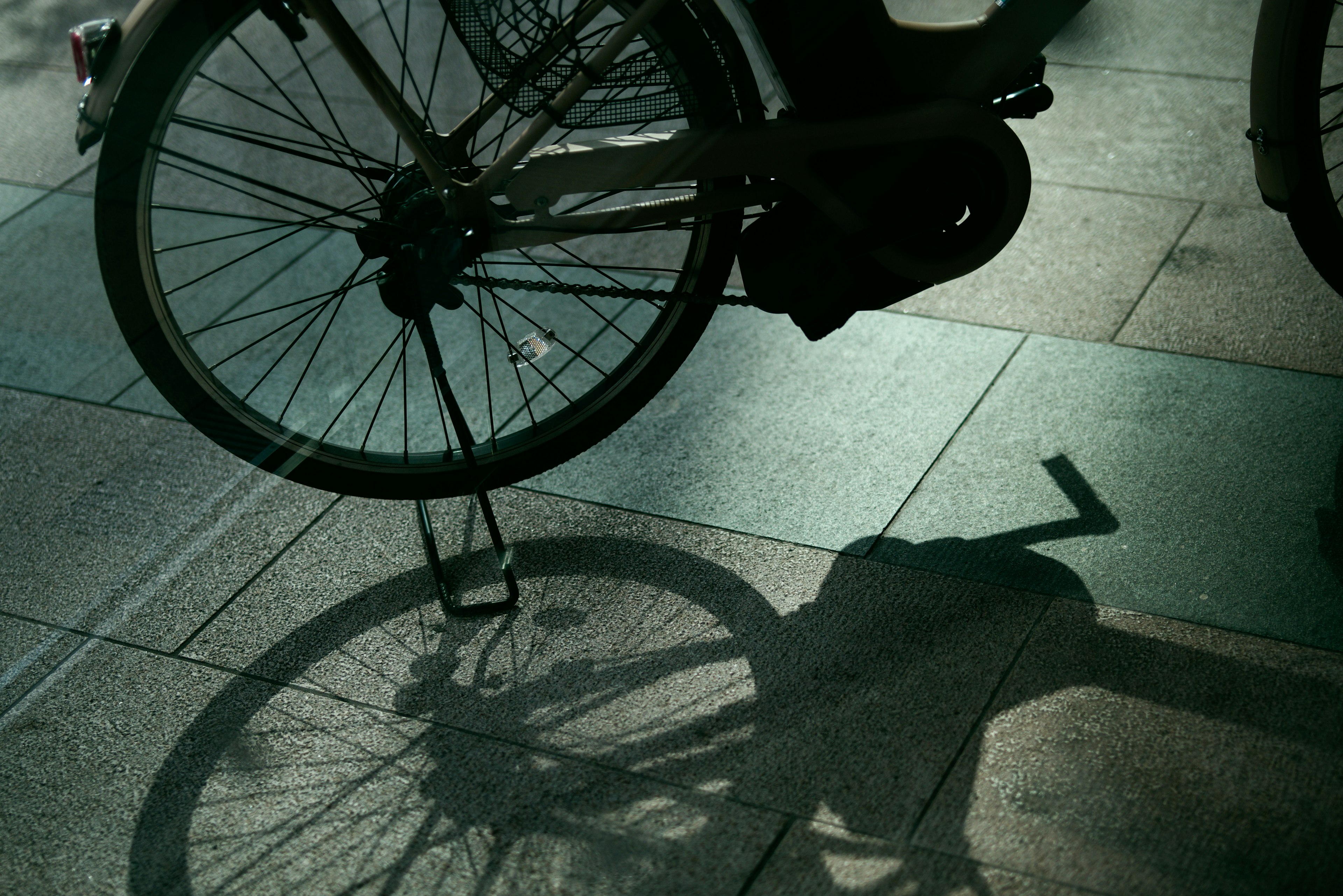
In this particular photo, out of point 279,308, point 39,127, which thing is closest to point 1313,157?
point 279,308

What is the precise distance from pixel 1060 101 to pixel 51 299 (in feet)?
11.2

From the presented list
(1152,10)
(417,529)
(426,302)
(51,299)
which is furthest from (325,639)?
(1152,10)

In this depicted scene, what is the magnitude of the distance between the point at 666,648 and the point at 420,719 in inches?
20.2

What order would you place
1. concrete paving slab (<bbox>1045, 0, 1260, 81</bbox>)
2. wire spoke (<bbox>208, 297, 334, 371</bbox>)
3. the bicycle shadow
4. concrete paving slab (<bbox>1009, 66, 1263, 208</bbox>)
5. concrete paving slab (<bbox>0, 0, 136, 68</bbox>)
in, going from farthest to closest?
concrete paving slab (<bbox>0, 0, 136, 68</bbox>) < concrete paving slab (<bbox>1045, 0, 1260, 81</bbox>) < concrete paving slab (<bbox>1009, 66, 1263, 208</bbox>) < wire spoke (<bbox>208, 297, 334, 371</bbox>) < the bicycle shadow

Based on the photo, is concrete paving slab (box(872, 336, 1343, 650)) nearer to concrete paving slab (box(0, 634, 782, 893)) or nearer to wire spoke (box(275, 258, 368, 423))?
concrete paving slab (box(0, 634, 782, 893))

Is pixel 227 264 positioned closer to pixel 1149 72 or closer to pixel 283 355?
pixel 283 355

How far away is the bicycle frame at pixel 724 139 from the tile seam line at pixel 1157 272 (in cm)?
87

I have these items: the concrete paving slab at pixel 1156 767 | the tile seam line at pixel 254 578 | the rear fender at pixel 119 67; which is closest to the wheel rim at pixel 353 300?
the rear fender at pixel 119 67

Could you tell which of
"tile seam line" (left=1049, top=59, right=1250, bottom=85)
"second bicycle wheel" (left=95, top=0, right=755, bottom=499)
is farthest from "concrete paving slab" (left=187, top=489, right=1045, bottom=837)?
"tile seam line" (left=1049, top=59, right=1250, bottom=85)

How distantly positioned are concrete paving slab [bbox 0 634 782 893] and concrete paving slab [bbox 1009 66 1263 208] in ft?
8.61

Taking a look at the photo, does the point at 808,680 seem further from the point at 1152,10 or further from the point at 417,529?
the point at 1152,10

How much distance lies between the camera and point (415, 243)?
2.53 meters

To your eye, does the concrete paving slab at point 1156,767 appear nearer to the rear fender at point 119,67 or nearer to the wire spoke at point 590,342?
the wire spoke at point 590,342

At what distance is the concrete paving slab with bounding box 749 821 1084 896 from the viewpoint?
2072mm
